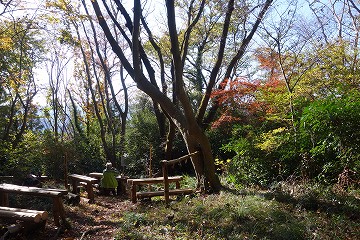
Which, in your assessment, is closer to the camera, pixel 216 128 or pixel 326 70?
pixel 326 70

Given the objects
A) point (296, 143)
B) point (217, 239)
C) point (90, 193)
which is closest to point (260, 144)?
point (296, 143)

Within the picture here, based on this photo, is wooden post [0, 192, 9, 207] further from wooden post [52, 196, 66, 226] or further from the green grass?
the green grass

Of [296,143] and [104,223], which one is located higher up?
[296,143]

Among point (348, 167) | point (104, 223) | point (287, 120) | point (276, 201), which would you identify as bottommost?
point (104, 223)

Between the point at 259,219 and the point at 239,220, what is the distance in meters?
0.35

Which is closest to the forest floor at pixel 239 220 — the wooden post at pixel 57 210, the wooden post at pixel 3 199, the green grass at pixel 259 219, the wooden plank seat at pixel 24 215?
the green grass at pixel 259 219

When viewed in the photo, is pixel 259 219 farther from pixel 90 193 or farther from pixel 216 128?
pixel 216 128

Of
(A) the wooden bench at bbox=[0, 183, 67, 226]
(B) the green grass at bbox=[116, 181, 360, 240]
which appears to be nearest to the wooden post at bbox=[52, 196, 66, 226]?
(A) the wooden bench at bbox=[0, 183, 67, 226]

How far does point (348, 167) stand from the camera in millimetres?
Answer: 6473

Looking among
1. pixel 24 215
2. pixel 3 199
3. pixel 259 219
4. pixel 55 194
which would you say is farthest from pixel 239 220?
pixel 3 199

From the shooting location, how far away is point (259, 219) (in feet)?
17.9

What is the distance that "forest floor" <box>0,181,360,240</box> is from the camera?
496cm

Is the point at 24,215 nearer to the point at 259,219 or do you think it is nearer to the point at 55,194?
the point at 55,194

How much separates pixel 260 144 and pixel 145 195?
336 centimetres
